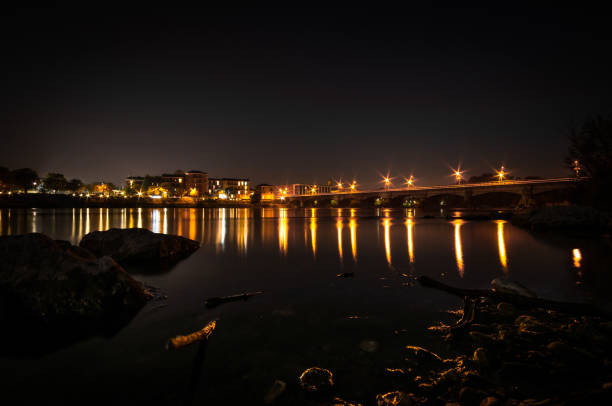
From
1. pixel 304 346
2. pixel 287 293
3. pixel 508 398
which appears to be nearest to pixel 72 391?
pixel 304 346

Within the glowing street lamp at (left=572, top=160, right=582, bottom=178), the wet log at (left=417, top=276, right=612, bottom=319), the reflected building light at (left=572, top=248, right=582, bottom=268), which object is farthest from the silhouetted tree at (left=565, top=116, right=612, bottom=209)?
the wet log at (left=417, top=276, right=612, bottom=319)

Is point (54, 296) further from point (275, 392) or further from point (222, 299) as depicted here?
point (275, 392)

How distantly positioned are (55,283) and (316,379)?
18.4 feet

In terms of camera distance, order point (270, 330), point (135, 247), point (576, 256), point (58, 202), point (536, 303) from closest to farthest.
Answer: point (270, 330)
point (536, 303)
point (135, 247)
point (576, 256)
point (58, 202)

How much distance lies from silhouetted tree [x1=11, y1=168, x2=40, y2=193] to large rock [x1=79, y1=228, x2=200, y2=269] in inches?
5927

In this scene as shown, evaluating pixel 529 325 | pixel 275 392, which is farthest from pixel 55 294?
pixel 529 325

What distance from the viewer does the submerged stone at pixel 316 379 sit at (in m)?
3.66

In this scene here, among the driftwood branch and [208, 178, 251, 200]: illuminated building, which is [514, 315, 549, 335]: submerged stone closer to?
the driftwood branch

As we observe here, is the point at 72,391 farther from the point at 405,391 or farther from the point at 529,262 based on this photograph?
the point at 529,262

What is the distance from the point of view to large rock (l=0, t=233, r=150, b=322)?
550cm

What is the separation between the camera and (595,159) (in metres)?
26.9

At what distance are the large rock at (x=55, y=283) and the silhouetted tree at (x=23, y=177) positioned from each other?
6163 inches

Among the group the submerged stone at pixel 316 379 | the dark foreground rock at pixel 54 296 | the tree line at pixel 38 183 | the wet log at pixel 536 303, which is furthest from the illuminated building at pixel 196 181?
the submerged stone at pixel 316 379

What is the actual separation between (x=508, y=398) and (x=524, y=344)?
1.63 meters
